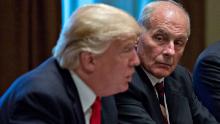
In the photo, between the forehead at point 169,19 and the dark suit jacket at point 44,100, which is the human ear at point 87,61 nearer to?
the dark suit jacket at point 44,100

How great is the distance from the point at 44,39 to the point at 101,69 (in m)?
1.37

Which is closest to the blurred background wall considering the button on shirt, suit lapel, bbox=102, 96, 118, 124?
suit lapel, bbox=102, 96, 118, 124

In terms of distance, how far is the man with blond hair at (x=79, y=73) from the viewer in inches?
49.1

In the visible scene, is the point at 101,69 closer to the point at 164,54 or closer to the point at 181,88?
the point at 164,54

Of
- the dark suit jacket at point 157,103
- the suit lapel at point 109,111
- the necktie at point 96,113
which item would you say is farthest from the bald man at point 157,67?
the necktie at point 96,113

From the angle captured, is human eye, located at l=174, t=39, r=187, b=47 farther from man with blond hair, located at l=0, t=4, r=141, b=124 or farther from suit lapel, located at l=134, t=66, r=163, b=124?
man with blond hair, located at l=0, t=4, r=141, b=124

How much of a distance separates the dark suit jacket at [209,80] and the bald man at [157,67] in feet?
1.05

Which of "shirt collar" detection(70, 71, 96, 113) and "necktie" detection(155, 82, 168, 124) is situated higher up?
"shirt collar" detection(70, 71, 96, 113)

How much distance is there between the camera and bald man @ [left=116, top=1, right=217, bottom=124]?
5.74 ft

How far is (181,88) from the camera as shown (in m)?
1.98

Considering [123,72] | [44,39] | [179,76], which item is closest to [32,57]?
[44,39]

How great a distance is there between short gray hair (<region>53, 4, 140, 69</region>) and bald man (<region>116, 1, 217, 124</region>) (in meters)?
0.44

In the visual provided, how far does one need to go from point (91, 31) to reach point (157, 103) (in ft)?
2.09

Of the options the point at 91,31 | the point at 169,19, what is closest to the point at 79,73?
the point at 91,31
